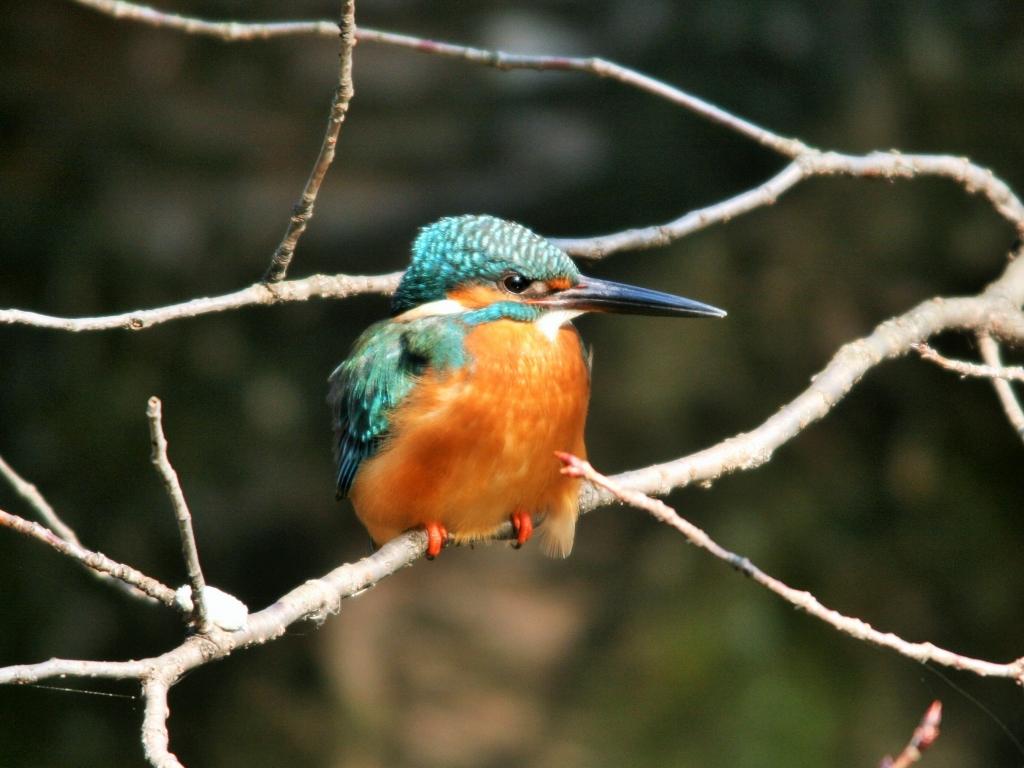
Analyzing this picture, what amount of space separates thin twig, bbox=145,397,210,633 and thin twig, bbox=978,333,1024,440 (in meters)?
1.23

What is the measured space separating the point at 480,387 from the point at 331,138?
64 centimetres

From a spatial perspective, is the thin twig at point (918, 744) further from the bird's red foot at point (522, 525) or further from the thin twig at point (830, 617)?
the bird's red foot at point (522, 525)

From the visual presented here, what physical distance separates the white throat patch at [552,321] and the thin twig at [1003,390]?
739mm

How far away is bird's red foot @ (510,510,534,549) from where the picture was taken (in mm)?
2262

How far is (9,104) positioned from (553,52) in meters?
1.95

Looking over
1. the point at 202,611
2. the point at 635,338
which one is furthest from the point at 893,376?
the point at 202,611

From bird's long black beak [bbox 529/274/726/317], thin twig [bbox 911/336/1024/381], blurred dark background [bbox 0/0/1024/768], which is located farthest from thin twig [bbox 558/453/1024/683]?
blurred dark background [bbox 0/0/1024/768]

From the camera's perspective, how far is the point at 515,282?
7.23 feet

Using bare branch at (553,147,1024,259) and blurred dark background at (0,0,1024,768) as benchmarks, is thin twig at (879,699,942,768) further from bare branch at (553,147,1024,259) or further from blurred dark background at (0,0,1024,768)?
blurred dark background at (0,0,1024,768)

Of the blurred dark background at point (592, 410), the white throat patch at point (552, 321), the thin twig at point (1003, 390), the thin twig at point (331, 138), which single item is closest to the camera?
the thin twig at point (331, 138)

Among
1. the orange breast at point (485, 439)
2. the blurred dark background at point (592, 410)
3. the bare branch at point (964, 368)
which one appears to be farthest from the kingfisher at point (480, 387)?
the blurred dark background at point (592, 410)

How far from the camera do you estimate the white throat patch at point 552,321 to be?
7.23 feet

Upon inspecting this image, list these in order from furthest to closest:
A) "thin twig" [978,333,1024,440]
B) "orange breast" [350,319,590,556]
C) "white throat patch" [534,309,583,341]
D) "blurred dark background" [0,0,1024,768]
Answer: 1. "blurred dark background" [0,0,1024,768]
2. "white throat patch" [534,309,583,341]
3. "orange breast" [350,319,590,556]
4. "thin twig" [978,333,1024,440]

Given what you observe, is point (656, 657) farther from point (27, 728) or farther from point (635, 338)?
point (27, 728)
